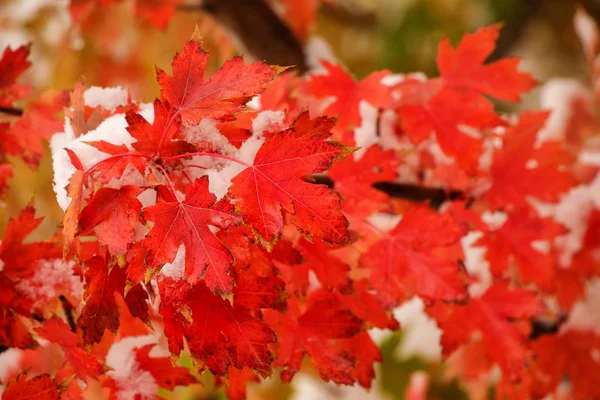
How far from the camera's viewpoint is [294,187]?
0.46 m

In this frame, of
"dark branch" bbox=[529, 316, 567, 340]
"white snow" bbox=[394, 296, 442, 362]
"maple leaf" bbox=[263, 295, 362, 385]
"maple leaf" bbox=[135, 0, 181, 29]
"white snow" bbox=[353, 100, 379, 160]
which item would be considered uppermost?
"maple leaf" bbox=[135, 0, 181, 29]

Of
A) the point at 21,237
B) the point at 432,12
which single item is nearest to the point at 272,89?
the point at 21,237

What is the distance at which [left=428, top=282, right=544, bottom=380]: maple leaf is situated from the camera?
72 centimetres

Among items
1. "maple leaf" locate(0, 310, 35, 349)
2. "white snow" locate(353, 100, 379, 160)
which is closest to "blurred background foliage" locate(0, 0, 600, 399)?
"white snow" locate(353, 100, 379, 160)

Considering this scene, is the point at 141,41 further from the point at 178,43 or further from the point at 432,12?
the point at 432,12

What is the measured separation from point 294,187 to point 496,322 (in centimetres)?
46

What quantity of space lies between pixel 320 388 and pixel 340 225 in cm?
155

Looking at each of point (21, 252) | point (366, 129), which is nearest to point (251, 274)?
point (21, 252)

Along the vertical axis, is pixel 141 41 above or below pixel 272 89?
below

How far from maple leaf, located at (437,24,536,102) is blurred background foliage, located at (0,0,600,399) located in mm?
496

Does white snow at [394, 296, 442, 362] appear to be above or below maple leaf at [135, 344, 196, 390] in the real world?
below

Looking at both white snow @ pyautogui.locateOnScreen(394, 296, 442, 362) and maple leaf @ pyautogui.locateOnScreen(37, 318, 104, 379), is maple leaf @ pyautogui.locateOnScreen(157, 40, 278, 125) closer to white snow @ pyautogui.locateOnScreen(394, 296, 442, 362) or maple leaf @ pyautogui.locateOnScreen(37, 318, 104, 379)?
maple leaf @ pyautogui.locateOnScreen(37, 318, 104, 379)

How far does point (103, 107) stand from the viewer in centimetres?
55

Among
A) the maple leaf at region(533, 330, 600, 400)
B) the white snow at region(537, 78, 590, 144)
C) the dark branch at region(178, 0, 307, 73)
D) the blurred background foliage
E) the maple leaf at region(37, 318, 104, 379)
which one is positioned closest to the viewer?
the maple leaf at region(37, 318, 104, 379)
